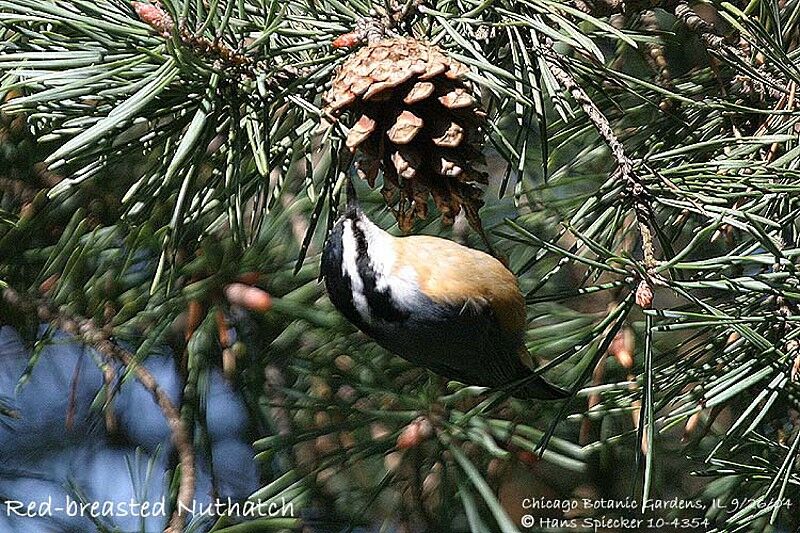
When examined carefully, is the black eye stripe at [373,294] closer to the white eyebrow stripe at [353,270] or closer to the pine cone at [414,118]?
the white eyebrow stripe at [353,270]

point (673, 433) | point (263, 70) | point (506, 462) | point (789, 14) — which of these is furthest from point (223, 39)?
point (673, 433)

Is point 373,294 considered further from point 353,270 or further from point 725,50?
point 725,50

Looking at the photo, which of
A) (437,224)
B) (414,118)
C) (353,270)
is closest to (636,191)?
(414,118)

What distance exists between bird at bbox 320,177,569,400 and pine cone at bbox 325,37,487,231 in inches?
9.8

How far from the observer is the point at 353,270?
914 millimetres

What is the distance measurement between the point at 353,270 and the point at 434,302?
0.12m

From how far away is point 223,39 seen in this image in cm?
59

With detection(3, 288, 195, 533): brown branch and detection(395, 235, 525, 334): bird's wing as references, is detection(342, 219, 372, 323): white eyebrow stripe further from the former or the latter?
detection(3, 288, 195, 533): brown branch

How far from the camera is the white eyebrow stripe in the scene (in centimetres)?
87

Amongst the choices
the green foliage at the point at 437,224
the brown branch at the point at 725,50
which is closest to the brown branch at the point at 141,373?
the green foliage at the point at 437,224

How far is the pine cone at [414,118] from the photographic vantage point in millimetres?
566

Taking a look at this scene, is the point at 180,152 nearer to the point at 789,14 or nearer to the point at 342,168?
the point at 342,168

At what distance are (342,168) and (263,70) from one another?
0.13 meters

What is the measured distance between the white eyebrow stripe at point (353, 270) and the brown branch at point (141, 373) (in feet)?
0.67
